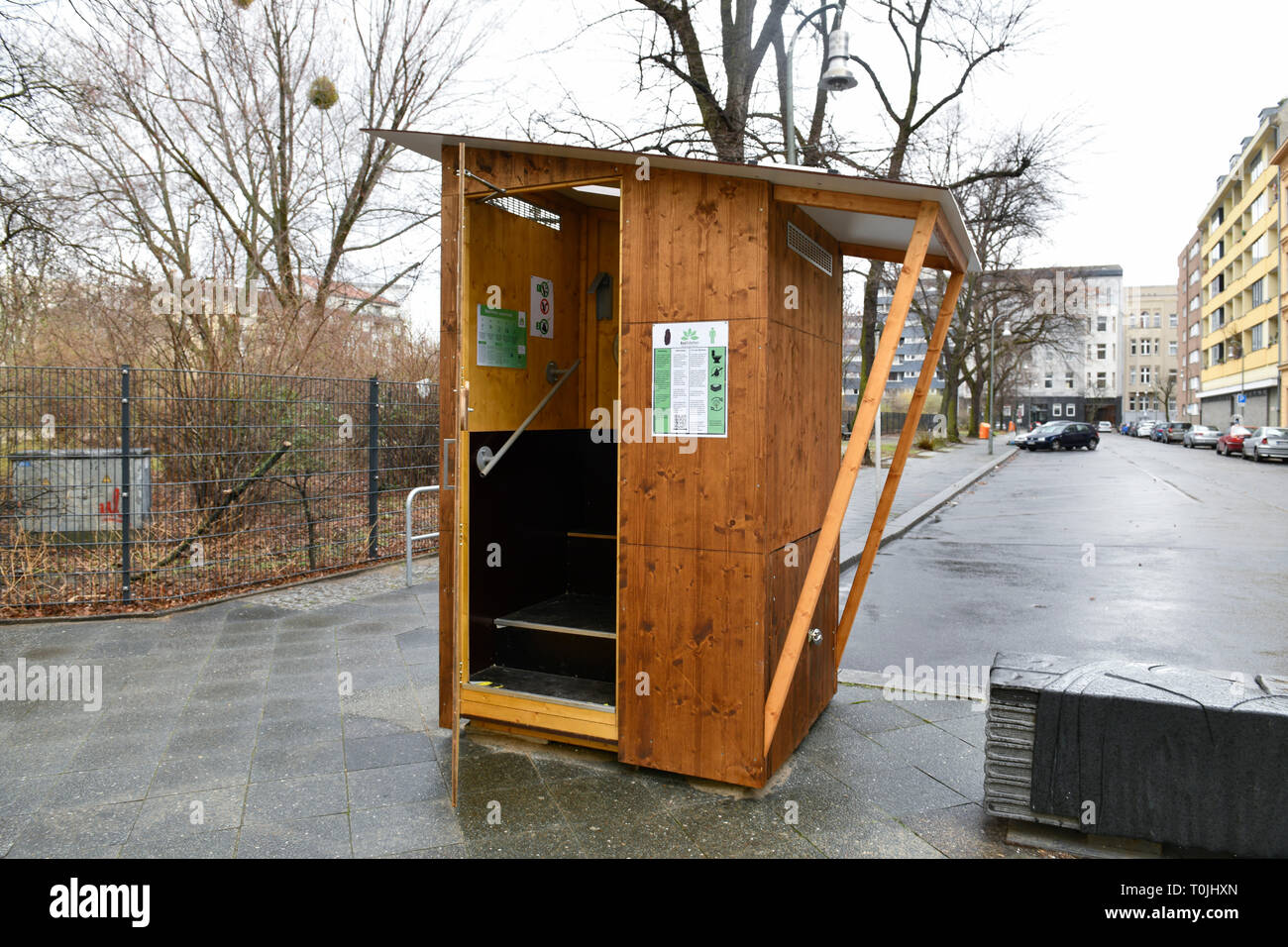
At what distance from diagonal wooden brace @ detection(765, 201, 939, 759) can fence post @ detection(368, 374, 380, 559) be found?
7.16 meters

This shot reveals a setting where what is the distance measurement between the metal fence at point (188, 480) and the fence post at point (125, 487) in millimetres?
14

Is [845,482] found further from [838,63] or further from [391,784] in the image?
[838,63]

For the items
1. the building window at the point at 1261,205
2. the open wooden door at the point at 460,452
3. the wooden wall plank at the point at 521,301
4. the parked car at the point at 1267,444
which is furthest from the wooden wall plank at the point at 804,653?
the building window at the point at 1261,205

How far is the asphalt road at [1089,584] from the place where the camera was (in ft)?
22.0

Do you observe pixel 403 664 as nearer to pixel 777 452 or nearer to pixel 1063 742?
pixel 777 452

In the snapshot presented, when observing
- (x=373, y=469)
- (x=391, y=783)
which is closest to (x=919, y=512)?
(x=373, y=469)

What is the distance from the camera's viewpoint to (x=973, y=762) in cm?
422

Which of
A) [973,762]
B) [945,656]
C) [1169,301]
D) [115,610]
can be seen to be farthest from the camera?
[1169,301]

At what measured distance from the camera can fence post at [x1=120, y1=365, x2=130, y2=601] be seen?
735 cm

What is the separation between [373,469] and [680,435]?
6799 mm

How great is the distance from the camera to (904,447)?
187 inches

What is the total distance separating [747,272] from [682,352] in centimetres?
46
